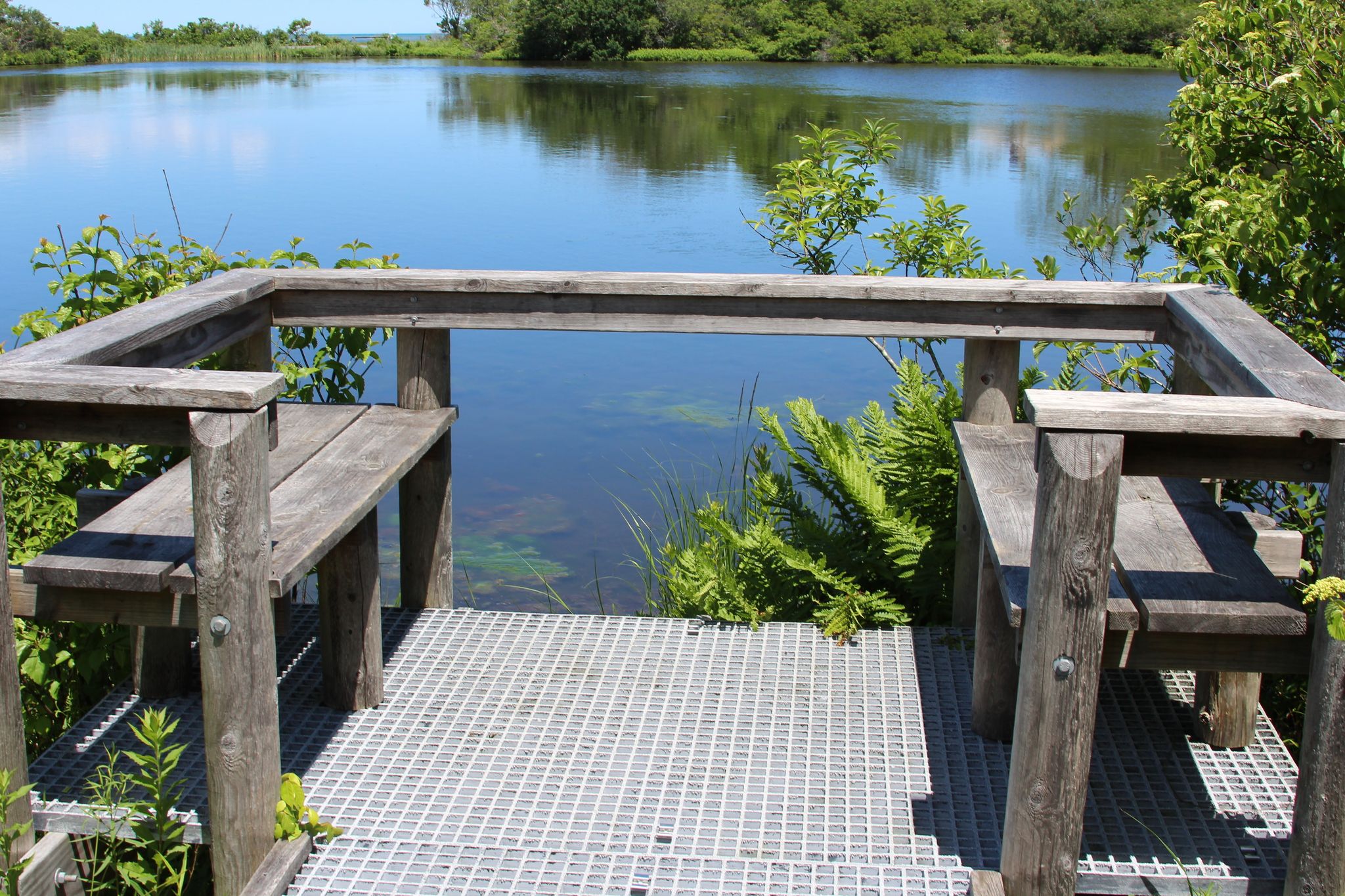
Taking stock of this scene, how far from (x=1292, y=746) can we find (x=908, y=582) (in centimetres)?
138

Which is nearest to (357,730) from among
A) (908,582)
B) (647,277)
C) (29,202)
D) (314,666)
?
(314,666)

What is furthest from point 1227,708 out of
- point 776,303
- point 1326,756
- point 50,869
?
point 50,869

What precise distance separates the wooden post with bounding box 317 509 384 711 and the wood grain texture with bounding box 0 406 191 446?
1011 mm

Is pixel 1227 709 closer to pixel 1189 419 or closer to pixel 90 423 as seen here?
pixel 1189 419

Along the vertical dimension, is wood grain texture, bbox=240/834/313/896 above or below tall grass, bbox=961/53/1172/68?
below

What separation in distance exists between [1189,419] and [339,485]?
7.35 feet

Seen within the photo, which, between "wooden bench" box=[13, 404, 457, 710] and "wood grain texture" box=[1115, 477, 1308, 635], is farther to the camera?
"wooden bench" box=[13, 404, 457, 710]

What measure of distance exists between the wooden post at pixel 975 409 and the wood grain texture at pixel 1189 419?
5.68 feet

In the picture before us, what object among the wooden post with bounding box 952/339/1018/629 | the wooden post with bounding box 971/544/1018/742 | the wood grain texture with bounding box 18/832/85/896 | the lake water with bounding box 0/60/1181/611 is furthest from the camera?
the lake water with bounding box 0/60/1181/611

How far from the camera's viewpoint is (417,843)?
3027mm

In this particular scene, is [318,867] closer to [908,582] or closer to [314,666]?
[314,666]

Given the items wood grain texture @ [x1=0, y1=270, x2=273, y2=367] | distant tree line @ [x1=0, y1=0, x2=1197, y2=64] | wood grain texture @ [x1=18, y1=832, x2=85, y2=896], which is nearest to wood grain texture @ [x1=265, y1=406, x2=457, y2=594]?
wood grain texture @ [x1=0, y1=270, x2=273, y2=367]

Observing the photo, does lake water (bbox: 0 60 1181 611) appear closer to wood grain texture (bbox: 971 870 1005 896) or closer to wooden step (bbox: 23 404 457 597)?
wooden step (bbox: 23 404 457 597)

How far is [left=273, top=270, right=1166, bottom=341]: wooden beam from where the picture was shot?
157 inches
